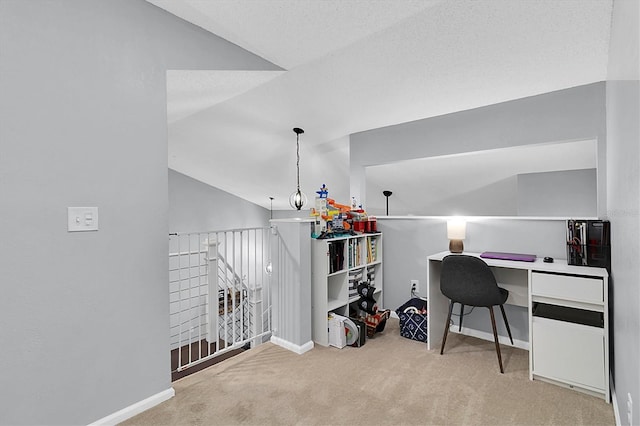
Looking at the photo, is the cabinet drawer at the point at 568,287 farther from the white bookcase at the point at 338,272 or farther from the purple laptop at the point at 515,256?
the white bookcase at the point at 338,272

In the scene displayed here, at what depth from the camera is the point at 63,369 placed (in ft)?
5.37

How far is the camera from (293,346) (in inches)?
108

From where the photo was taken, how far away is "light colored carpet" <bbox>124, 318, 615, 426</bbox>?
6.13 ft

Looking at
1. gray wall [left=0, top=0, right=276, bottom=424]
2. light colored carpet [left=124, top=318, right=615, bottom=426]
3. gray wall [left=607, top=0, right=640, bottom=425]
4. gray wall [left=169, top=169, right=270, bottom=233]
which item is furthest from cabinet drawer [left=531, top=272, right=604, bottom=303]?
gray wall [left=169, top=169, right=270, bottom=233]

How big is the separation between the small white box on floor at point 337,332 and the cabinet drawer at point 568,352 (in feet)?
4.55

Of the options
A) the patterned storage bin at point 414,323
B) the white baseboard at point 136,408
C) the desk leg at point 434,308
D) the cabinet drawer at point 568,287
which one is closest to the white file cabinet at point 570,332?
the cabinet drawer at point 568,287

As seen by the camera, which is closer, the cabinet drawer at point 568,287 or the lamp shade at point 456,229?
the cabinet drawer at point 568,287

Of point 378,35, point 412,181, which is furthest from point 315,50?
point 412,181

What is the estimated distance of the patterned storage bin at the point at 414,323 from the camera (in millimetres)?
2928

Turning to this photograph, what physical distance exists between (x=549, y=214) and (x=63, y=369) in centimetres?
512

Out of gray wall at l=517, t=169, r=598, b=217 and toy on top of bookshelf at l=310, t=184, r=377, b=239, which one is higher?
gray wall at l=517, t=169, r=598, b=217

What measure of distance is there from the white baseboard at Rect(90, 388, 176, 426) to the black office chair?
2060 millimetres

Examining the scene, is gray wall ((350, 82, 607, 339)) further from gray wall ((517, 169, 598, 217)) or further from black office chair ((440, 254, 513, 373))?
gray wall ((517, 169, 598, 217))

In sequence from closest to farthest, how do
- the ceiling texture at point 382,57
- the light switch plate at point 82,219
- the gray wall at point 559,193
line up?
1. the light switch plate at point 82,219
2. the ceiling texture at point 382,57
3. the gray wall at point 559,193
